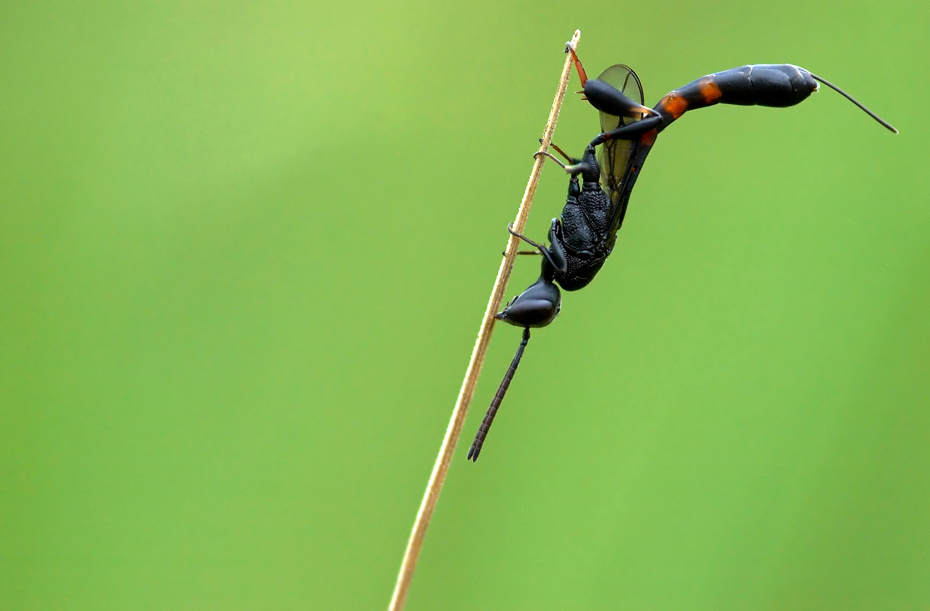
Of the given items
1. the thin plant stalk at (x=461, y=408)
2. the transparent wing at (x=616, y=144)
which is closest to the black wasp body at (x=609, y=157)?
the transparent wing at (x=616, y=144)

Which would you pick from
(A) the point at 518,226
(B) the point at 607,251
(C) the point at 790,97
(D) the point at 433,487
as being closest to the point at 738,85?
(C) the point at 790,97

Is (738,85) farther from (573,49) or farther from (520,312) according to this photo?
(520,312)

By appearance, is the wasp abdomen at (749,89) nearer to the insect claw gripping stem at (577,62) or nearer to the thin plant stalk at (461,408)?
the insect claw gripping stem at (577,62)

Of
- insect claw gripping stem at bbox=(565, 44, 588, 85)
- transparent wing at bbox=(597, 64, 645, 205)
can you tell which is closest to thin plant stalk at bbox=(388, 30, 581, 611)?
insect claw gripping stem at bbox=(565, 44, 588, 85)

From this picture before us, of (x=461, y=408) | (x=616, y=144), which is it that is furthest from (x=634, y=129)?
(x=461, y=408)

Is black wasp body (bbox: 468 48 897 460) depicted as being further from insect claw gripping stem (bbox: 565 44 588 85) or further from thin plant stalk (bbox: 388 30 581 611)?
thin plant stalk (bbox: 388 30 581 611)

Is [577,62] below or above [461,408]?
above

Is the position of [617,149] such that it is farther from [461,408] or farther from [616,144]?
[461,408]
